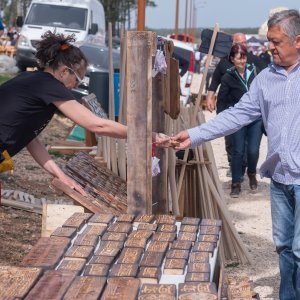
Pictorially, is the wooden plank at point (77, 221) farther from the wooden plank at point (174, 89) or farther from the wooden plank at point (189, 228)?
the wooden plank at point (174, 89)

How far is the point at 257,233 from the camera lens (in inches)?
278

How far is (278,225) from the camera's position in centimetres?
425

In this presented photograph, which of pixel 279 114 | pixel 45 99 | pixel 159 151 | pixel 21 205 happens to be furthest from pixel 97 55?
pixel 279 114

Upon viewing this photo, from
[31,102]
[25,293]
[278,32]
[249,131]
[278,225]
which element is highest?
[278,32]

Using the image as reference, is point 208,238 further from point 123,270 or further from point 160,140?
point 160,140

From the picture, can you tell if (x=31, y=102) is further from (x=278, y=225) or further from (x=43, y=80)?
(x=278, y=225)

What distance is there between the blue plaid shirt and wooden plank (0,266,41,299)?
1574 millimetres

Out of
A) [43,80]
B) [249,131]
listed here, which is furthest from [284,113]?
[249,131]

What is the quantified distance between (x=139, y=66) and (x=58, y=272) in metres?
1.65

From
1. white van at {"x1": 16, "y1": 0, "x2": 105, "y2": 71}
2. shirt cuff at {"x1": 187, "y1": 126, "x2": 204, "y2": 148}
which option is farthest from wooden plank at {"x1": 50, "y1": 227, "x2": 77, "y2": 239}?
white van at {"x1": 16, "y1": 0, "x2": 105, "y2": 71}

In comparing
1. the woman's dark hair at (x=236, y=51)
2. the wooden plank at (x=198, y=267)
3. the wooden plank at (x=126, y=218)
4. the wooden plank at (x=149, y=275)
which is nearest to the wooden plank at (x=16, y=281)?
the wooden plank at (x=149, y=275)

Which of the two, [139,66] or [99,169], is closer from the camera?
[139,66]

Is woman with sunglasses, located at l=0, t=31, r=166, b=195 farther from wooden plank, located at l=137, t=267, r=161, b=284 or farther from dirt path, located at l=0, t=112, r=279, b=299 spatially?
dirt path, located at l=0, t=112, r=279, b=299

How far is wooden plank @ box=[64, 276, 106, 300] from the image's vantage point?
2.79m
